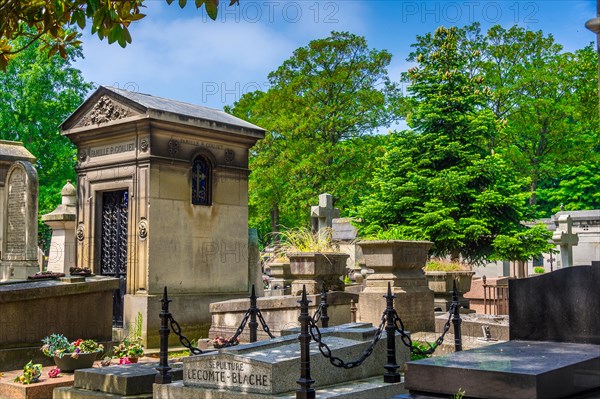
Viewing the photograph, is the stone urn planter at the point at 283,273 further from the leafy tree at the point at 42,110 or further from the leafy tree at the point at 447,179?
the leafy tree at the point at 42,110

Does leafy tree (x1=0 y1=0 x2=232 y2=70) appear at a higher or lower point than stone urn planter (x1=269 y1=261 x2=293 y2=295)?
higher

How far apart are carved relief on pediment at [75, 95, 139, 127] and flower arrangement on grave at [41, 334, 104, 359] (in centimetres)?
527

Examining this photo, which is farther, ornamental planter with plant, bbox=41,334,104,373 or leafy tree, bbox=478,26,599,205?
leafy tree, bbox=478,26,599,205

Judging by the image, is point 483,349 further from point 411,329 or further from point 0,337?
point 0,337

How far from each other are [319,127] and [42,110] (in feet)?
53.6

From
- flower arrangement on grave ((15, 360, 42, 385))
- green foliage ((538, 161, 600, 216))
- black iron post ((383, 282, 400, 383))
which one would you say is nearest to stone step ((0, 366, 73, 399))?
flower arrangement on grave ((15, 360, 42, 385))

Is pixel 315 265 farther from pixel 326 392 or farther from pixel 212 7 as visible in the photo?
pixel 212 7

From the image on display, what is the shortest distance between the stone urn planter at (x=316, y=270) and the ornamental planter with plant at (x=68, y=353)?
143 inches

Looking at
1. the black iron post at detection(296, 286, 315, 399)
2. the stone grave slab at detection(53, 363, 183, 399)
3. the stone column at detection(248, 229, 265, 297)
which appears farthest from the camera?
the stone column at detection(248, 229, 265, 297)

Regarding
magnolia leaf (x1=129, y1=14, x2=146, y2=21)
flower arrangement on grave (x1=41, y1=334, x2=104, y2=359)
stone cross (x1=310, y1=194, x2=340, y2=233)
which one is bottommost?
flower arrangement on grave (x1=41, y1=334, x2=104, y2=359)

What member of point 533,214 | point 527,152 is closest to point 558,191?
point 527,152

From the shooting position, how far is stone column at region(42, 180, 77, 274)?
652 inches

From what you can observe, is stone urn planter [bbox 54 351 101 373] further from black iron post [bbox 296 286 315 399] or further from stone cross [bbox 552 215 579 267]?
stone cross [bbox 552 215 579 267]

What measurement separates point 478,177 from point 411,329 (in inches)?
435
